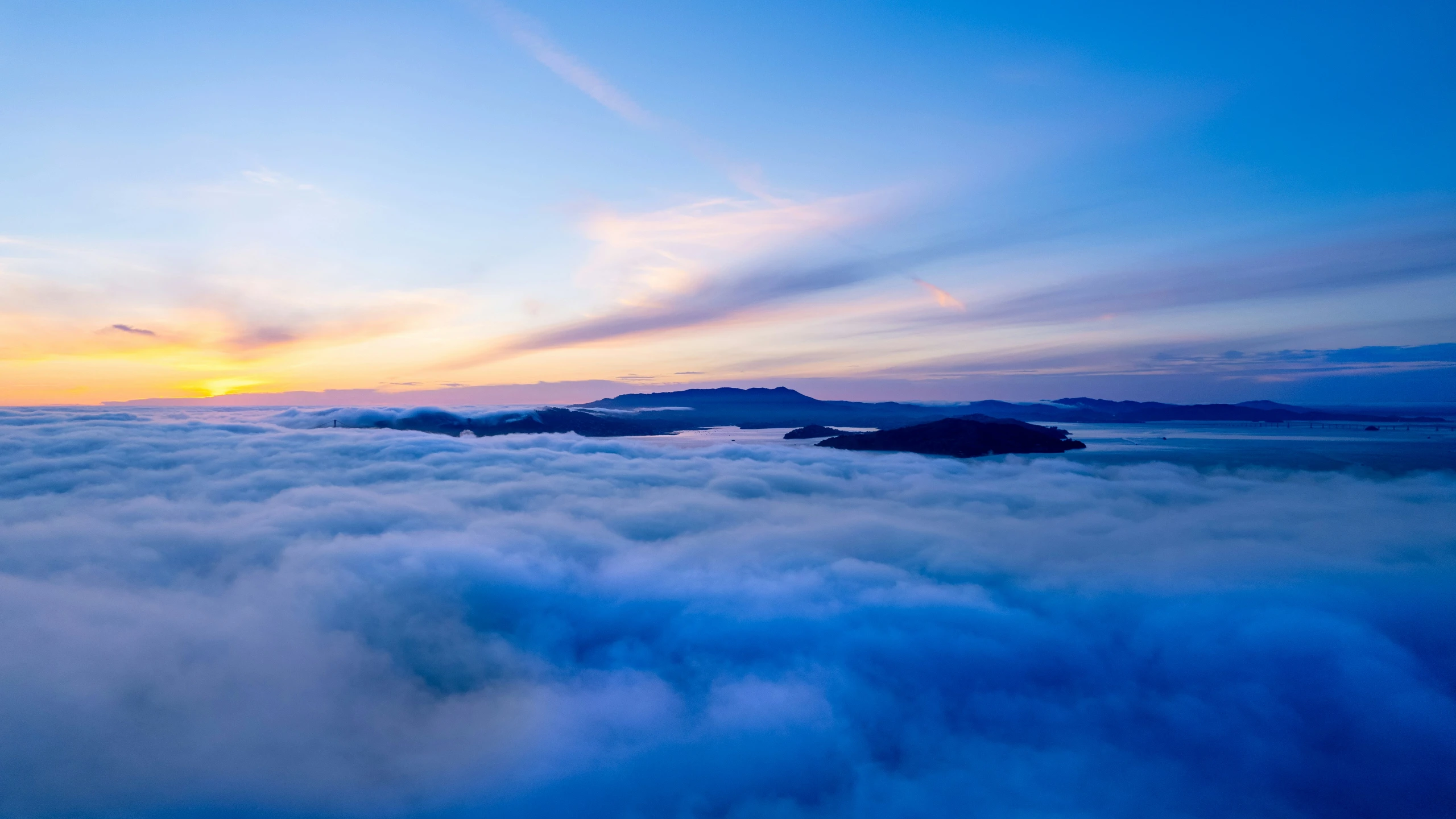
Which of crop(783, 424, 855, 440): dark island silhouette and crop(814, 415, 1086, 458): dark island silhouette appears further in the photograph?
crop(783, 424, 855, 440): dark island silhouette

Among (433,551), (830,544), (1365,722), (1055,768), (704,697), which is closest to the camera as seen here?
(1055,768)

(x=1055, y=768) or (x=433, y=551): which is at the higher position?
(x=433, y=551)

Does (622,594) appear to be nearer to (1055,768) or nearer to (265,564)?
(1055,768)

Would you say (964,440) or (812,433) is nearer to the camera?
(964,440)

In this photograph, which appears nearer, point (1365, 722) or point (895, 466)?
point (1365, 722)

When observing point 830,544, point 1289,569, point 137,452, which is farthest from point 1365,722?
point 137,452

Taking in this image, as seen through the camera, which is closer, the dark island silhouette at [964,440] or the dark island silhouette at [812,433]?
the dark island silhouette at [964,440]

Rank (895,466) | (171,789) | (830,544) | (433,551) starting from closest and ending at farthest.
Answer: (171,789)
(433,551)
(830,544)
(895,466)

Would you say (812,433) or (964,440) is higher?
(964,440)

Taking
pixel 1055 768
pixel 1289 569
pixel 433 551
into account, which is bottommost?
pixel 1055 768

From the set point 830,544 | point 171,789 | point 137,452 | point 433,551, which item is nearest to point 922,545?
point 830,544
